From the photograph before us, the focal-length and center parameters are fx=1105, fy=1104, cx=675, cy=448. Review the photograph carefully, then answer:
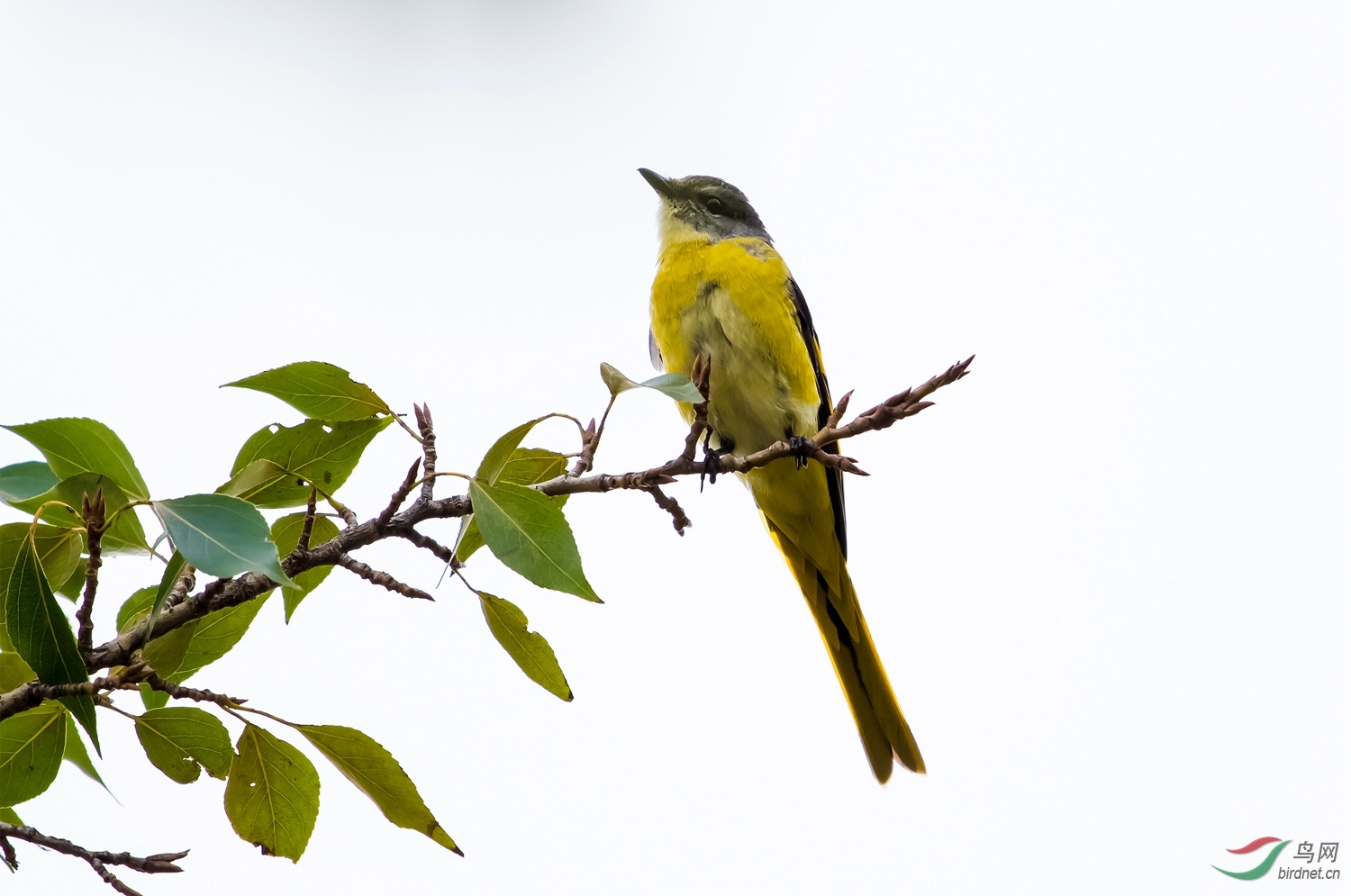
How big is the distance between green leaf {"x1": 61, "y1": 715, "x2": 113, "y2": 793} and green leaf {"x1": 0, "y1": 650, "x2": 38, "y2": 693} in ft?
0.46

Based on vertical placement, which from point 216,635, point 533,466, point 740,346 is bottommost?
point 216,635

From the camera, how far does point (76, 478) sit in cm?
174

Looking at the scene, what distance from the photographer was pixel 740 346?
13.9ft

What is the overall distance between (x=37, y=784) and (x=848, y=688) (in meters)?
3.51

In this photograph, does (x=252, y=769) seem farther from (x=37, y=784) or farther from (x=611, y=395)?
(x=611, y=395)

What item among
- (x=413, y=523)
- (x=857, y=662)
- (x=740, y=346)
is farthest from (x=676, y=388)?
(x=857, y=662)

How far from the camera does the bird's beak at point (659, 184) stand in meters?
5.30

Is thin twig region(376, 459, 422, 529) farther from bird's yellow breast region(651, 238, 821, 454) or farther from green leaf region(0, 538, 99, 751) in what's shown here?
bird's yellow breast region(651, 238, 821, 454)

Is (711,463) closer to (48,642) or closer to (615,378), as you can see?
(615,378)

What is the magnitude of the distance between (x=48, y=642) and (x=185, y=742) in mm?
420

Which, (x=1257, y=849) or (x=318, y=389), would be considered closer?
(x=318, y=389)

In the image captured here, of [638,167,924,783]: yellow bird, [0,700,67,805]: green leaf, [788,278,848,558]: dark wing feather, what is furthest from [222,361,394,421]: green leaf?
[788,278,848,558]: dark wing feather

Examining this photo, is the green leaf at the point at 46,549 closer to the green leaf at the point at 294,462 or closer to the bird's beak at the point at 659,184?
the green leaf at the point at 294,462

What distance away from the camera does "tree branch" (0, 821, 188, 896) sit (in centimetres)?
180
